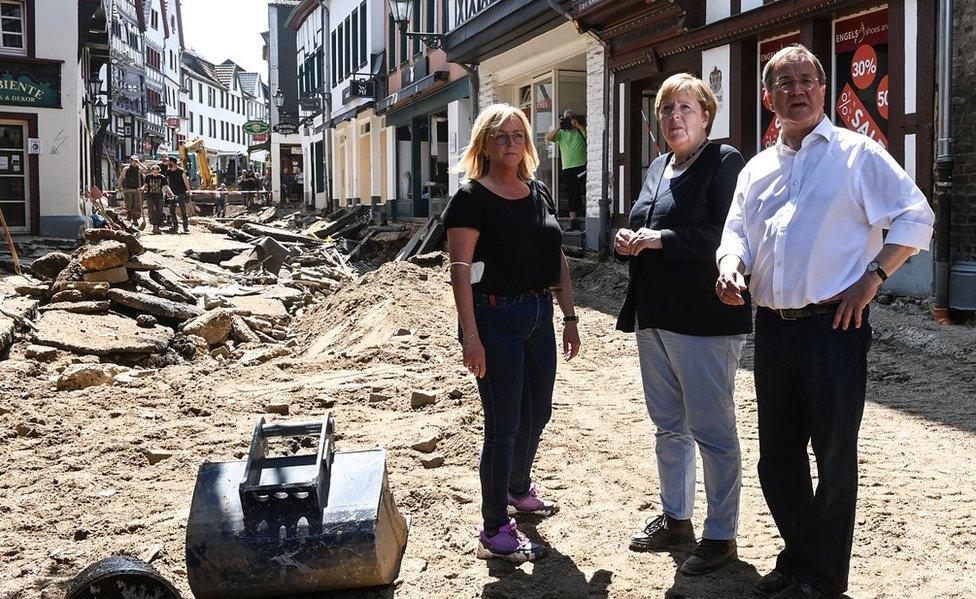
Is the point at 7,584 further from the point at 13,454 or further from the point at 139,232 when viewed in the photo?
the point at 139,232

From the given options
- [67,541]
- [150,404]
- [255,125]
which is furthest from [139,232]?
[255,125]

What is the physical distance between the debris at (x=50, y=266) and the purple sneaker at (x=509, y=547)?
11730mm

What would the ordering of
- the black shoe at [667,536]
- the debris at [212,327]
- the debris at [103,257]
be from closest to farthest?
the black shoe at [667,536], the debris at [212,327], the debris at [103,257]

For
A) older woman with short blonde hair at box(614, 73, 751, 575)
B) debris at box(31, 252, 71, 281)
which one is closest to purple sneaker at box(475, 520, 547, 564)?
older woman with short blonde hair at box(614, 73, 751, 575)

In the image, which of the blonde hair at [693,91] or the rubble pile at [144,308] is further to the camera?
the rubble pile at [144,308]

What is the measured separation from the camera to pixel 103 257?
527 inches

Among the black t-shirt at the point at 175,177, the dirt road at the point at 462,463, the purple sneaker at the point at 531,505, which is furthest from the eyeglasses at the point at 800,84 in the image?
the black t-shirt at the point at 175,177

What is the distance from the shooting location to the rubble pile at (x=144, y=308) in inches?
436

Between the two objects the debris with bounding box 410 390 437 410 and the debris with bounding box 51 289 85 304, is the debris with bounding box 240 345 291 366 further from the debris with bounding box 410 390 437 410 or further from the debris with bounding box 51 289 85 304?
the debris with bounding box 410 390 437 410

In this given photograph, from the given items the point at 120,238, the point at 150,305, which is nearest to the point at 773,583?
the point at 150,305

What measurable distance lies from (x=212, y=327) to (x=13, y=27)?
559 inches

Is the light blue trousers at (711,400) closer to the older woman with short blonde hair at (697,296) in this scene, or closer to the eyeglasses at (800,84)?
the older woman with short blonde hair at (697,296)

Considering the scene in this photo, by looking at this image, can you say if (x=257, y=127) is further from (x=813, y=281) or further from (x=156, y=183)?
(x=813, y=281)

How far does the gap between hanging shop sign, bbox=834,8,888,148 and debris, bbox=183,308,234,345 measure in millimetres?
7310
